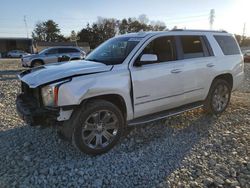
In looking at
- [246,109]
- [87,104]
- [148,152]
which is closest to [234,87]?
[246,109]

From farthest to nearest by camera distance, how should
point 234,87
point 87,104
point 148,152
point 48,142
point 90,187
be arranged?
1. point 234,87
2. point 48,142
3. point 148,152
4. point 87,104
5. point 90,187

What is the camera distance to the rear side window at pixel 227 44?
19.2 ft

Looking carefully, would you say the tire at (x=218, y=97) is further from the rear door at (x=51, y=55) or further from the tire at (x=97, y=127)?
A: the rear door at (x=51, y=55)

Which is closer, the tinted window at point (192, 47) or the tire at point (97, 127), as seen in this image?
the tire at point (97, 127)

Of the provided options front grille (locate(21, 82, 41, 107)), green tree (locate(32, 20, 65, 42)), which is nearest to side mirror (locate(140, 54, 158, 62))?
front grille (locate(21, 82, 41, 107))

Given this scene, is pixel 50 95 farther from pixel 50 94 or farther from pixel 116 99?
pixel 116 99

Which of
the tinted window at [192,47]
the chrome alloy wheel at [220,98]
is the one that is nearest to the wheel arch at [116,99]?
the tinted window at [192,47]

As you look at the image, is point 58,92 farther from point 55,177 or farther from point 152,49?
Answer: point 152,49

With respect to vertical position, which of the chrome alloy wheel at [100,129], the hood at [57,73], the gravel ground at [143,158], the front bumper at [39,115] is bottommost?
the gravel ground at [143,158]

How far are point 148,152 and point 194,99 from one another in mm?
1874

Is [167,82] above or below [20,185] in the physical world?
above

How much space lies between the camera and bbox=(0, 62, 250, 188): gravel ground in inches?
131

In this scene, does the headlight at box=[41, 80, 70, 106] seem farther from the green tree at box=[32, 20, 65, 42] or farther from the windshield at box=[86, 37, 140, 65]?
the green tree at box=[32, 20, 65, 42]

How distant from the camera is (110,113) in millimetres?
4023
